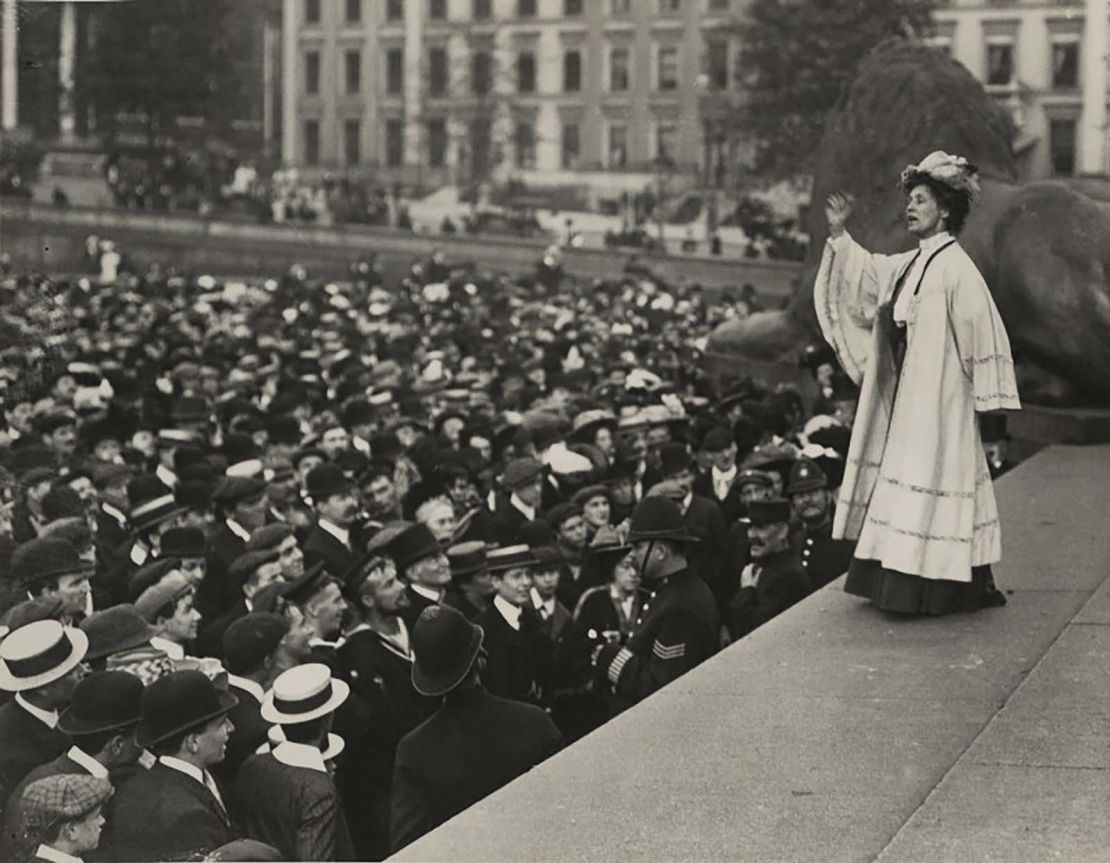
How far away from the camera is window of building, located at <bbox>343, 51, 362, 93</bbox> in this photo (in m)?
61.2

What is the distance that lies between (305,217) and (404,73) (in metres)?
8.36

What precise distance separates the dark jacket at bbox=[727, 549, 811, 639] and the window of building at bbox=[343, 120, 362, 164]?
56802mm

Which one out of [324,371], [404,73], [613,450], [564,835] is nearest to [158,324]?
[324,371]

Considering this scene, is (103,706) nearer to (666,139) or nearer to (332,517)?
(332,517)

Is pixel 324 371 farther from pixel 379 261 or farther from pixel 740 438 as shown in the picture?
pixel 379 261

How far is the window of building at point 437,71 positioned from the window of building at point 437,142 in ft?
4.23

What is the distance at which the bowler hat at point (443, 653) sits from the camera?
5758mm

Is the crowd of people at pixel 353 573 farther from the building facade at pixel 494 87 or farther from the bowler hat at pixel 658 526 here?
the building facade at pixel 494 87

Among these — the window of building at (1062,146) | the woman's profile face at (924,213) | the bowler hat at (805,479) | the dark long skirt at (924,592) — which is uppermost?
the window of building at (1062,146)

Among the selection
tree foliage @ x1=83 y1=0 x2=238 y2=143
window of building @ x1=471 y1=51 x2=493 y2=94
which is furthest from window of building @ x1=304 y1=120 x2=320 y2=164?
window of building @ x1=471 y1=51 x2=493 y2=94

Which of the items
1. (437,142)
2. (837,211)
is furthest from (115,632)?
(437,142)

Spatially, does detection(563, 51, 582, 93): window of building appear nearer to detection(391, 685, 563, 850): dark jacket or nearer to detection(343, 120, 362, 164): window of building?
detection(343, 120, 362, 164): window of building

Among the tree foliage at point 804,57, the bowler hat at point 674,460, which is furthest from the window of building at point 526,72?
the bowler hat at point 674,460

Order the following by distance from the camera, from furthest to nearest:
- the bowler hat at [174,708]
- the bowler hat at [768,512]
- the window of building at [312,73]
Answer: the window of building at [312,73], the bowler hat at [768,512], the bowler hat at [174,708]
